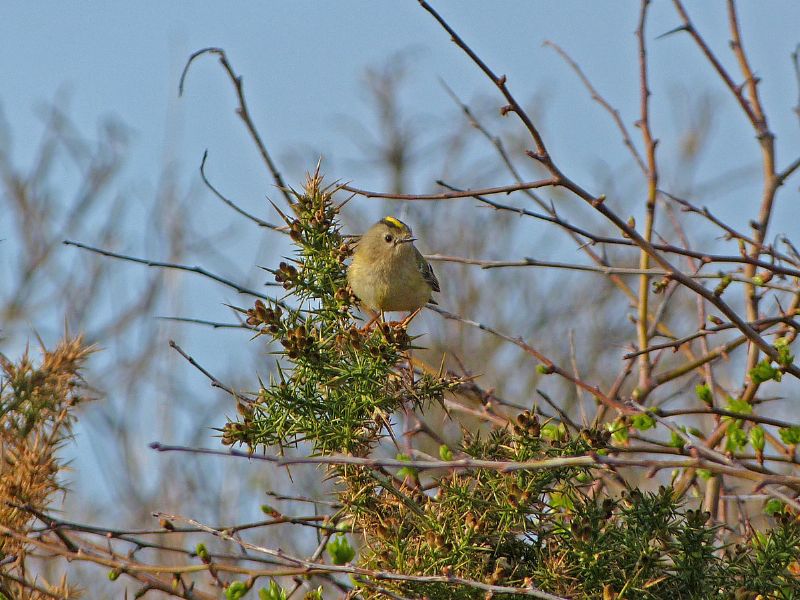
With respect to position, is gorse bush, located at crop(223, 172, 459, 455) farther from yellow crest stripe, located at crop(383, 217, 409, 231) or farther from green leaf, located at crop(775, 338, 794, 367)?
yellow crest stripe, located at crop(383, 217, 409, 231)

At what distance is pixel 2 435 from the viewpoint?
2850 millimetres

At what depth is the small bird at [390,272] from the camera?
12.6 ft

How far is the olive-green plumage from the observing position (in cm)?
383

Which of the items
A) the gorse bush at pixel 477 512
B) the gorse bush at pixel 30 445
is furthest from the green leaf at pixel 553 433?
the gorse bush at pixel 30 445

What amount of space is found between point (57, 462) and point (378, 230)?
2571 millimetres

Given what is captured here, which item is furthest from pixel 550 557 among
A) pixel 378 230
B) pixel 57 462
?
pixel 378 230

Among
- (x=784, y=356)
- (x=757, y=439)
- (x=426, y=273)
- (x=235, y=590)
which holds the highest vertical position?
(x=426, y=273)

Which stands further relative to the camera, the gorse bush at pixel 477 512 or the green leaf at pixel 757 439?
the green leaf at pixel 757 439

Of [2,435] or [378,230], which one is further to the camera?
[378,230]

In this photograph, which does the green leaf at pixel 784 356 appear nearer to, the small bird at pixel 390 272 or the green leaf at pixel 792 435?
the green leaf at pixel 792 435

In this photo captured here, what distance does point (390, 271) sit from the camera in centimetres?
429

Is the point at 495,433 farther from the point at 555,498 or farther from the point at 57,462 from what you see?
the point at 57,462

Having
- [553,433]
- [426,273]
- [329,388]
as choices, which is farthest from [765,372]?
[426,273]

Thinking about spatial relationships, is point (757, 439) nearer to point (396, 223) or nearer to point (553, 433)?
point (553, 433)
